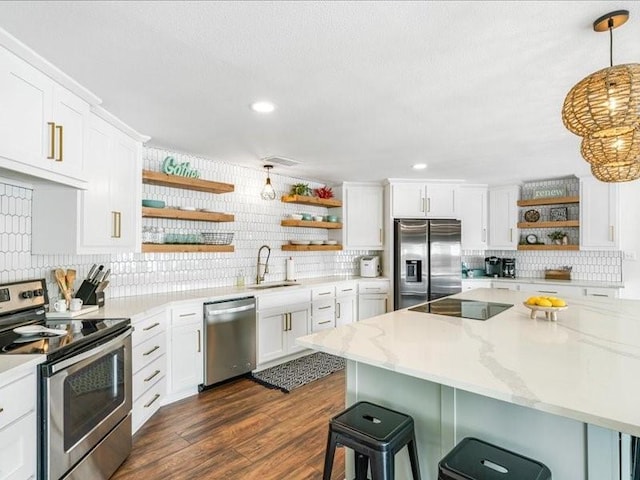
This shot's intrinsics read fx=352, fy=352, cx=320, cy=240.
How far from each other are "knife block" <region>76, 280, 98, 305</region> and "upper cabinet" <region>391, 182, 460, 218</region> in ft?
12.6

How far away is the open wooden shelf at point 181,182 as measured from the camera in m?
3.20

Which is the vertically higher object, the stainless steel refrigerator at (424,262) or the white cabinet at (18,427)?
the stainless steel refrigerator at (424,262)

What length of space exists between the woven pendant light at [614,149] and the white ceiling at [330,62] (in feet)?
1.53

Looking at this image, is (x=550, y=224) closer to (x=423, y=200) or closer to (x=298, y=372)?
(x=423, y=200)

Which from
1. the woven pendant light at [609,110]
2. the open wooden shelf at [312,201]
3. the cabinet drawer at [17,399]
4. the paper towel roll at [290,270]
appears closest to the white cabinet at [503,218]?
the open wooden shelf at [312,201]

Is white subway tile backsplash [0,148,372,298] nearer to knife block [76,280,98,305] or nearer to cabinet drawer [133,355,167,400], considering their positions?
knife block [76,280,98,305]

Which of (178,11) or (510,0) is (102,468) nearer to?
(178,11)

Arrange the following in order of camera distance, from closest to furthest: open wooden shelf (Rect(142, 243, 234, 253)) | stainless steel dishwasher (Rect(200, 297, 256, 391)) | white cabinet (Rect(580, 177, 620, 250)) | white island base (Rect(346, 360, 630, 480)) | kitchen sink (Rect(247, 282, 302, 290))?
white island base (Rect(346, 360, 630, 480)) → open wooden shelf (Rect(142, 243, 234, 253)) → stainless steel dishwasher (Rect(200, 297, 256, 391)) → kitchen sink (Rect(247, 282, 302, 290)) → white cabinet (Rect(580, 177, 620, 250))

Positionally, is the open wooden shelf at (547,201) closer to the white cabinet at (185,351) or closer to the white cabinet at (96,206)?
the white cabinet at (185,351)

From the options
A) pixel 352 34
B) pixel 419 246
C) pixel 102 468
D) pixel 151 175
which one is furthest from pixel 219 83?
pixel 419 246

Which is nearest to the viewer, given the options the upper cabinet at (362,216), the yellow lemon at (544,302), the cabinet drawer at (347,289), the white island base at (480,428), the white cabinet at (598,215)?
the white island base at (480,428)

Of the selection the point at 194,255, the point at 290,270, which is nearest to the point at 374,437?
the point at 194,255

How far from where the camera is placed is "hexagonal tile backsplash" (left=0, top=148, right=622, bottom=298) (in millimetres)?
2354

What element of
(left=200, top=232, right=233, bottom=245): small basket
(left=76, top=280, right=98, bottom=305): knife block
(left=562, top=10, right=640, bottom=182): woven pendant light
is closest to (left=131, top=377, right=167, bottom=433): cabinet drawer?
(left=76, top=280, right=98, bottom=305): knife block
